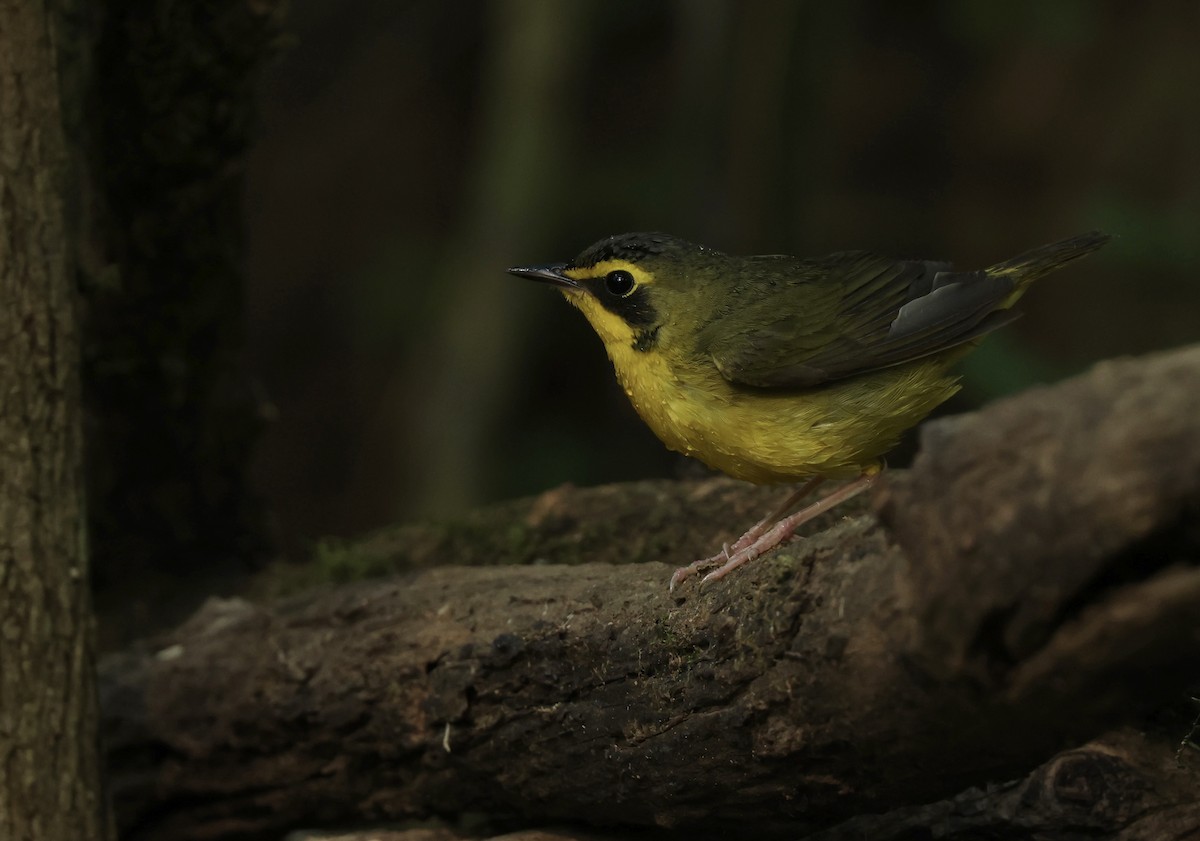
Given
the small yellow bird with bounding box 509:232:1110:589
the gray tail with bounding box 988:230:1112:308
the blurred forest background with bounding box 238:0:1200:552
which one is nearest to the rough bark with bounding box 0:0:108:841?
the small yellow bird with bounding box 509:232:1110:589

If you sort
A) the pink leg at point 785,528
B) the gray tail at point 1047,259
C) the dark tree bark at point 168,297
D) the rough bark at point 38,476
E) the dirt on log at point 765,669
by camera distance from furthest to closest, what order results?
1. the dark tree bark at point 168,297
2. the gray tail at point 1047,259
3. the rough bark at point 38,476
4. the pink leg at point 785,528
5. the dirt on log at point 765,669

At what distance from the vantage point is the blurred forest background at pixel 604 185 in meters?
8.86

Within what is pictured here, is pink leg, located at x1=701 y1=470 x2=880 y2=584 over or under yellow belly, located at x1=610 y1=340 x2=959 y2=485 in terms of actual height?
under

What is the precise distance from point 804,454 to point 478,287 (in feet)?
18.5

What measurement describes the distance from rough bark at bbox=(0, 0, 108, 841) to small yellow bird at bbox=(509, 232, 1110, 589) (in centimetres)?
171

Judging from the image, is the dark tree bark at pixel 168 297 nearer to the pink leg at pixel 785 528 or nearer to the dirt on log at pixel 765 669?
the dirt on log at pixel 765 669

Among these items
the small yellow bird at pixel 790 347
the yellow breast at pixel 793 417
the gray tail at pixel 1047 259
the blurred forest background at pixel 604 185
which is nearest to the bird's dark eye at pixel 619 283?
the small yellow bird at pixel 790 347

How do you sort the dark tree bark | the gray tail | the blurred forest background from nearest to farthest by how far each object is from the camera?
the gray tail
the dark tree bark
the blurred forest background

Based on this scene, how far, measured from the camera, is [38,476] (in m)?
3.87

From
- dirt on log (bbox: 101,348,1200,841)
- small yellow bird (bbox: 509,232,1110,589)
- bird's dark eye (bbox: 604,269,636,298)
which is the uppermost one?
bird's dark eye (bbox: 604,269,636,298)

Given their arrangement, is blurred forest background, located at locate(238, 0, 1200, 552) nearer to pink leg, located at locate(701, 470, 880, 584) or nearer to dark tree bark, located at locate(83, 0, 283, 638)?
dark tree bark, located at locate(83, 0, 283, 638)

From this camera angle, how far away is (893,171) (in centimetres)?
1267

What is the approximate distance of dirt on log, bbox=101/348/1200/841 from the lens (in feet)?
6.91

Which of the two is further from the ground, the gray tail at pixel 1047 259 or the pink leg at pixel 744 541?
the gray tail at pixel 1047 259
